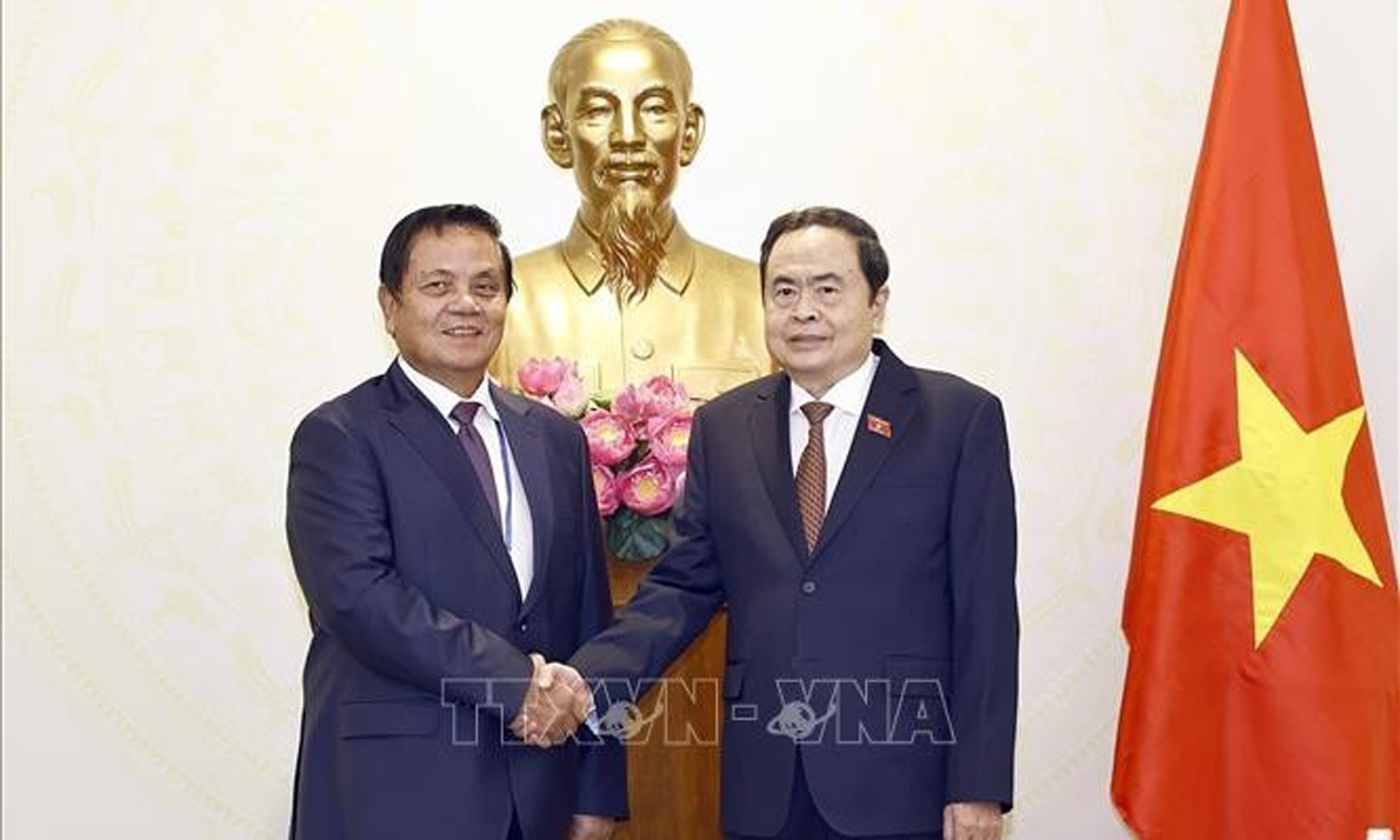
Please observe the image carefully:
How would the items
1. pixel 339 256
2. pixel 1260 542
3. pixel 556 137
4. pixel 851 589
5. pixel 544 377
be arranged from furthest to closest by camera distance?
1. pixel 339 256
2. pixel 556 137
3. pixel 1260 542
4. pixel 544 377
5. pixel 851 589

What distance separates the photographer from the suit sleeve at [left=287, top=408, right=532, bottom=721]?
229cm

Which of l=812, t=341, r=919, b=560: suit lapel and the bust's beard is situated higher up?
the bust's beard

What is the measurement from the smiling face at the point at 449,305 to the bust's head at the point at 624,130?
1014 mm

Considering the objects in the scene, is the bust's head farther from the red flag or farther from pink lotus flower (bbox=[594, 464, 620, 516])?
the red flag

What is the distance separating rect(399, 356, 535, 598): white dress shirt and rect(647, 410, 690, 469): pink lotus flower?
319 millimetres

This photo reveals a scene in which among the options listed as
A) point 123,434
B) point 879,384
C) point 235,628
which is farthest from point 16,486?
point 879,384

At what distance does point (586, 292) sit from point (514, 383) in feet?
0.92

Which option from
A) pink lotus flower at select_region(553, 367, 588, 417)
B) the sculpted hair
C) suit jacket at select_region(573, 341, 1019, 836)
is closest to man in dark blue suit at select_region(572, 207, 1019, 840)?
suit jacket at select_region(573, 341, 1019, 836)

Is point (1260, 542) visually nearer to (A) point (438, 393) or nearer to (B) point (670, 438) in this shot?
(B) point (670, 438)

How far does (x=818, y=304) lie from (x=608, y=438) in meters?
0.49

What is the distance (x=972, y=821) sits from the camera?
7.62ft

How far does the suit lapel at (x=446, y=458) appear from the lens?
7.93ft

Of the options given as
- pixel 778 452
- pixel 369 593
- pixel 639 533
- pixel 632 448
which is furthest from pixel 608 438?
pixel 369 593

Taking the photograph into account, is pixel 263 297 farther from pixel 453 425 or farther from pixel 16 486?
pixel 453 425
